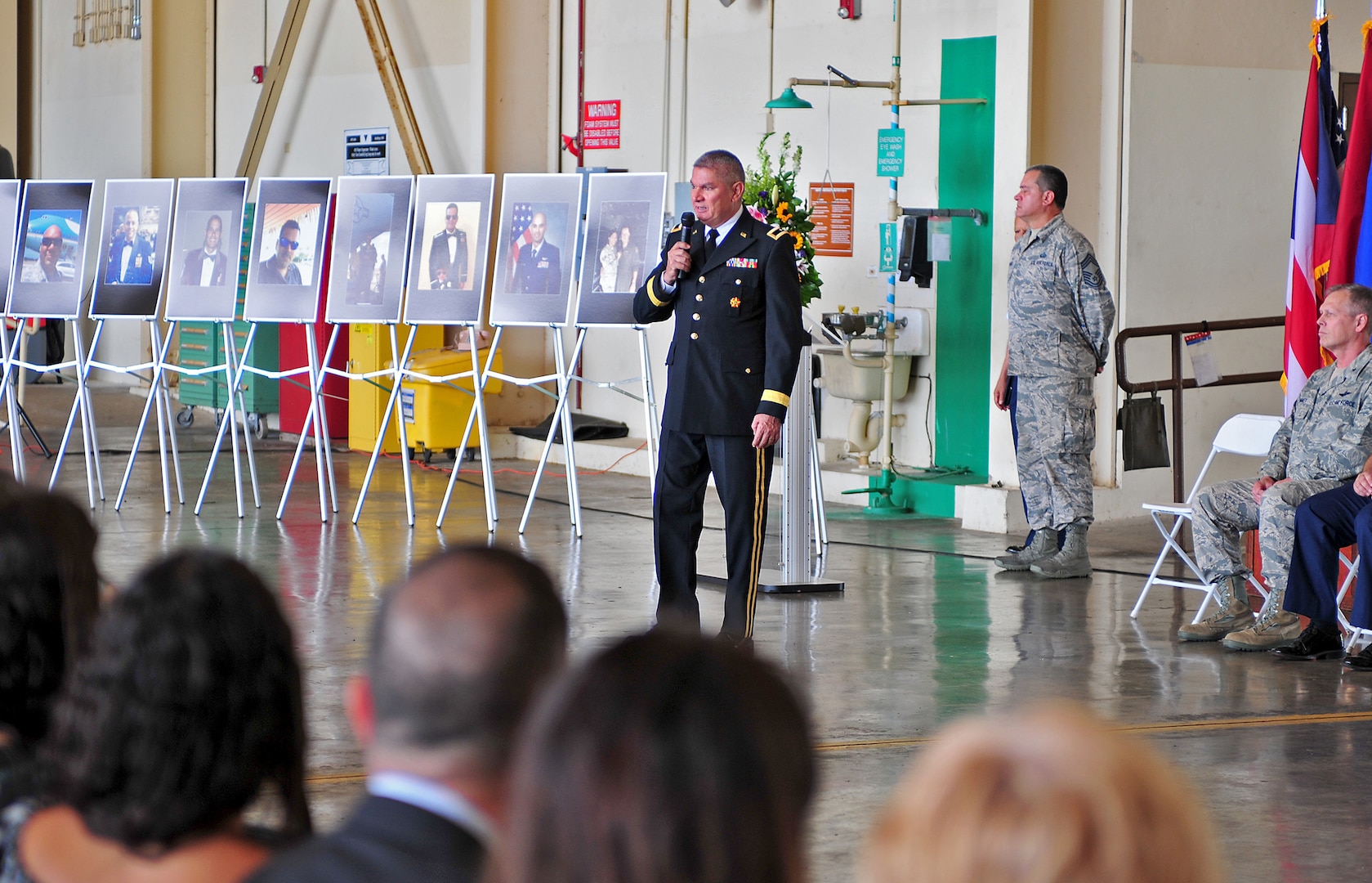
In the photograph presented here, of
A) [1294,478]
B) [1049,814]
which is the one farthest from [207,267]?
[1049,814]

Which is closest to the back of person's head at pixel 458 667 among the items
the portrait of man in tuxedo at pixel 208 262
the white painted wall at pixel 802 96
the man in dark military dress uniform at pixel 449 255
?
the man in dark military dress uniform at pixel 449 255

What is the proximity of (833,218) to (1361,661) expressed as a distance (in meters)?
5.08

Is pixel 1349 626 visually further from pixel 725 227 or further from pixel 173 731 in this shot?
pixel 173 731

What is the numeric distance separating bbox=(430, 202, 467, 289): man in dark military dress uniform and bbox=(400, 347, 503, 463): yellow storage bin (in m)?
1.91

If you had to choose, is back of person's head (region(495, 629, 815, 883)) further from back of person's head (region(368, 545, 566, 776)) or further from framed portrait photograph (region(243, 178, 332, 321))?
Result: framed portrait photograph (region(243, 178, 332, 321))

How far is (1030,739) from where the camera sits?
885 mm

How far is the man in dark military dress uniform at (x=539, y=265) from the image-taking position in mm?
8164

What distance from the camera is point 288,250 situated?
28.5 feet

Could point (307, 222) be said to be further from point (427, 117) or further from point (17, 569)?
point (17, 569)

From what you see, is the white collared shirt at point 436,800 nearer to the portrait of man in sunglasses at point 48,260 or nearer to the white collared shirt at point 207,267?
the white collared shirt at point 207,267

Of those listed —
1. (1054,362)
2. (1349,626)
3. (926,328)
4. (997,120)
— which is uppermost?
(997,120)

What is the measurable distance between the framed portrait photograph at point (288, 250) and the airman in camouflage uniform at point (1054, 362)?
3655 mm

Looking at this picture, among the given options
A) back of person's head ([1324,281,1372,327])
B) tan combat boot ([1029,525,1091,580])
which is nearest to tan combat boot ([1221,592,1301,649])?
back of person's head ([1324,281,1372,327])

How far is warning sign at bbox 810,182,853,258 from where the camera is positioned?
9719 millimetres
